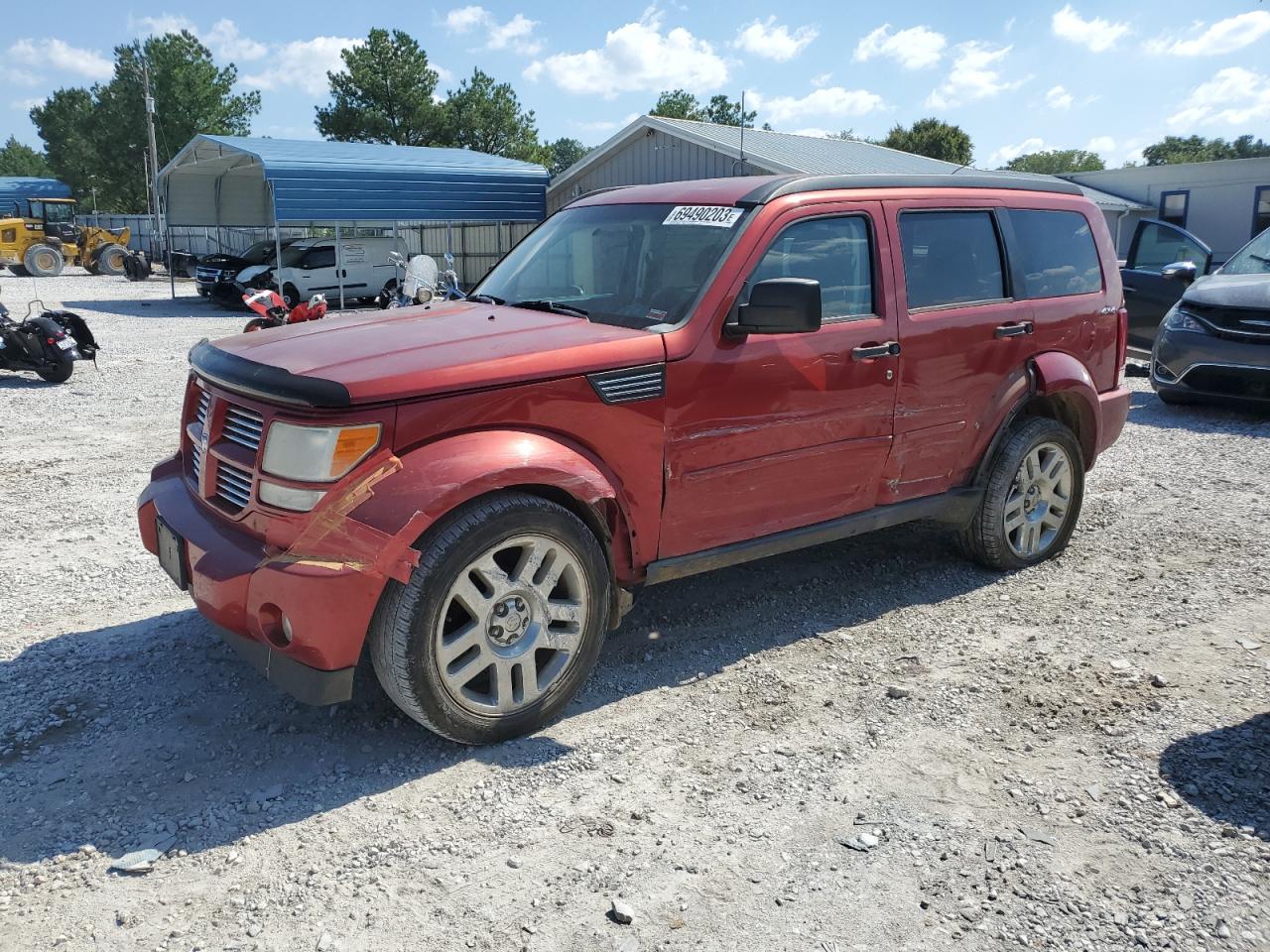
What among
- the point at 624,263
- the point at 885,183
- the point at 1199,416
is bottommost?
the point at 1199,416

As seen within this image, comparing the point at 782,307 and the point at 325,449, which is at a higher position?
the point at 782,307

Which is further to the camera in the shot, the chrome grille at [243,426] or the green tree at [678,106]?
the green tree at [678,106]

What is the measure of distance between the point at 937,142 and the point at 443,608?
58.1m

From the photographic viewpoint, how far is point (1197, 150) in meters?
89.9

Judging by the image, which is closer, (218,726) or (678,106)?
(218,726)

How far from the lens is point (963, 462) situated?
4.92 metres

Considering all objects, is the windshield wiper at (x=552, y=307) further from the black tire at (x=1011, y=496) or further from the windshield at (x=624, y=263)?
the black tire at (x=1011, y=496)

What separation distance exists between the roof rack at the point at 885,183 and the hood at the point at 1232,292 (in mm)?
4921

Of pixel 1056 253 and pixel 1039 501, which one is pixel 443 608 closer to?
pixel 1039 501

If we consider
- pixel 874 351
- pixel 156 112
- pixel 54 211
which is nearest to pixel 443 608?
pixel 874 351

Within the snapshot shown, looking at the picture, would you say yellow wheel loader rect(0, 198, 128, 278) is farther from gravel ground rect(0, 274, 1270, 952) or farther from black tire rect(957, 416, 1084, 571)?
black tire rect(957, 416, 1084, 571)

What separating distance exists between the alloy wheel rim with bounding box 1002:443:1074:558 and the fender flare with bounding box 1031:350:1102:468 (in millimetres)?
Answer: 265

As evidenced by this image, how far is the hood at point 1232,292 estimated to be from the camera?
9188 mm

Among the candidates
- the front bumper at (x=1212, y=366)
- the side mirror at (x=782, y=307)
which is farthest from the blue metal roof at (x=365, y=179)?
the side mirror at (x=782, y=307)
